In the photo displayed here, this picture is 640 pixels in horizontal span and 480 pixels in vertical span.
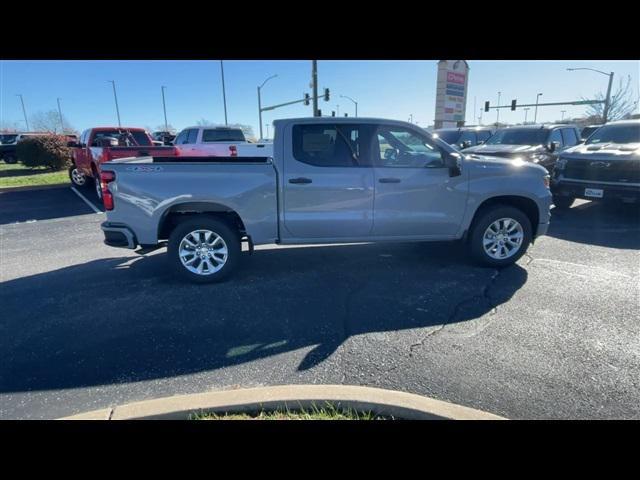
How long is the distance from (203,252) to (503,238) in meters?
3.91

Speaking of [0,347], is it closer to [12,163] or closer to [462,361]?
[462,361]

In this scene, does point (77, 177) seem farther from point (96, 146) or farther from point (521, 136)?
point (521, 136)

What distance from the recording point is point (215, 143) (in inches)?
436

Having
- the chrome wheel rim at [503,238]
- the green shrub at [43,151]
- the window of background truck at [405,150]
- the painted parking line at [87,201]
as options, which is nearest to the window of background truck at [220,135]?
the painted parking line at [87,201]

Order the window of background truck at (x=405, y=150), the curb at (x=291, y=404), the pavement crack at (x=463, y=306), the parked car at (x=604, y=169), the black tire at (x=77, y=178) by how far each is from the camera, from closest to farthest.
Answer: the curb at (x=291, y=404)
the pavement crack at (x=463, y=306)
the window of background truck at (x=405, y=150)
the parked car at (x=604, y=169)
the black tire at (x=77, y=178)

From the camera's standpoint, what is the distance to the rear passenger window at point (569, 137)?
34.4 ft

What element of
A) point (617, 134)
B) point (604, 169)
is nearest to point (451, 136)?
point (617, 134)

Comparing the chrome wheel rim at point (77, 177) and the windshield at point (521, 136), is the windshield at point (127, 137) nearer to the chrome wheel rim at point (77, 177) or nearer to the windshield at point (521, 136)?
the chrome wheel rim at point (77, 177)

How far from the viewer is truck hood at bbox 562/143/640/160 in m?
6.92

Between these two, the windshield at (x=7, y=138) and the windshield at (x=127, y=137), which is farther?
the windshield at (x=7, y=138)

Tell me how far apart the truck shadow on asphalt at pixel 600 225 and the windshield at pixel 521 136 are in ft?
6.95

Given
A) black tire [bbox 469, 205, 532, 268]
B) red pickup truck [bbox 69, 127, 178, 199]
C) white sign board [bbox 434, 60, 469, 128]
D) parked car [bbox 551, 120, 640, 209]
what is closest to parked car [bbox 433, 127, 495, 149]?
parked car [bbox 551, 120, 640, 209]

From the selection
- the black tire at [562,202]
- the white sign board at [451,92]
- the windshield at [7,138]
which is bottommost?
the black tire at [562,202]
